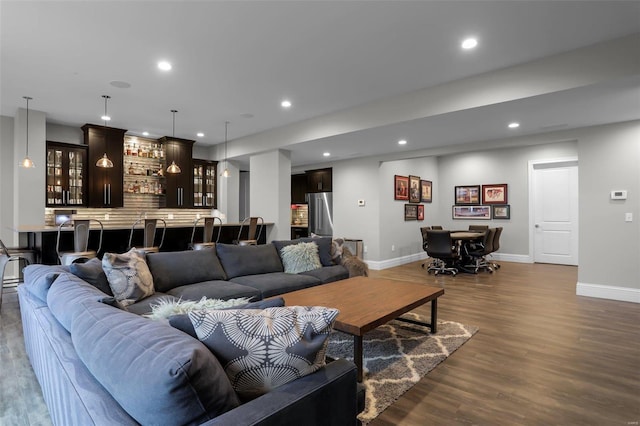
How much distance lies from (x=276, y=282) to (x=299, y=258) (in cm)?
71

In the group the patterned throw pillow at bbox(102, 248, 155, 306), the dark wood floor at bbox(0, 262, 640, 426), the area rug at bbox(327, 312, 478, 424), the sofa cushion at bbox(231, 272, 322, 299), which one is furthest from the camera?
the sofa cushion at bbox(231, 272, 322, 299)

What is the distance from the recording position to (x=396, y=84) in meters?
4.32

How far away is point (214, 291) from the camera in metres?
3.13

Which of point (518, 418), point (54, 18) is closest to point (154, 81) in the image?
point (54, 18)

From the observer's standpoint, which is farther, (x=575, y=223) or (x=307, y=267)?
(x=575, y=223)

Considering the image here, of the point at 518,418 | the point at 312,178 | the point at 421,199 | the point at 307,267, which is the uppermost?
the point at 312,178

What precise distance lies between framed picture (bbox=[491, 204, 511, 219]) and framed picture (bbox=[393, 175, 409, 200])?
225 centimetres

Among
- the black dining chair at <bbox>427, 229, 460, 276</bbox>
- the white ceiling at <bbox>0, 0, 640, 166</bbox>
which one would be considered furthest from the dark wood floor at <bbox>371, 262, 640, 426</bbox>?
the white ceiling at <bbox>0, 0, 640, 166</bbox>

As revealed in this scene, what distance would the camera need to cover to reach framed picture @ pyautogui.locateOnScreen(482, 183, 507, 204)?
8.34m

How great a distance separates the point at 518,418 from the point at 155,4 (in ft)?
12.6

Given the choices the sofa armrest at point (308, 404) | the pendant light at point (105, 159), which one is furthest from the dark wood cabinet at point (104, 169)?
the sofa armrest at point (308, 404)

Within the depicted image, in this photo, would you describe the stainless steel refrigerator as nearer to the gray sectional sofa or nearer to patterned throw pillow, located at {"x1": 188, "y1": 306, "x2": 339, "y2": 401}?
the gray sectional sofa

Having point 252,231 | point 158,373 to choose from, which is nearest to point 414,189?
point 252,231

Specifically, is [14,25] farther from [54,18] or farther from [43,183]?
[43,183]
